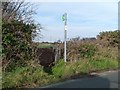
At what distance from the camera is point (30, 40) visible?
56.3 feet

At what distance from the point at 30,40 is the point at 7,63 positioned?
2.41 meters

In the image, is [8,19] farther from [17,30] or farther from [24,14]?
[24,14]

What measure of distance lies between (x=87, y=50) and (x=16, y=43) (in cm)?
887

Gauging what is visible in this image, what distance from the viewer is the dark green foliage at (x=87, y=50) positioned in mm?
23672

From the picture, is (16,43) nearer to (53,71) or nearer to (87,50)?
(53,71)

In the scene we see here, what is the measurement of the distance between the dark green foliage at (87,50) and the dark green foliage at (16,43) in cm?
715

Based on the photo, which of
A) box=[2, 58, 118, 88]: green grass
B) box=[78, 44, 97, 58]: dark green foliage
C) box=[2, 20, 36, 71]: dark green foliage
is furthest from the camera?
box=[78, 44, 97, 58]: dark green foliage

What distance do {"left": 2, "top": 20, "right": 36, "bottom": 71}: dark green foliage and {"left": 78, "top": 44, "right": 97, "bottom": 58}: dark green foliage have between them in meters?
7.15

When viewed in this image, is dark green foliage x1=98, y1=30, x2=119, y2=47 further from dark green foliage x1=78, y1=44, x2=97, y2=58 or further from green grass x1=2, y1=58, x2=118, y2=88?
green grass x1=2, y1=58, x2=118, y2=88

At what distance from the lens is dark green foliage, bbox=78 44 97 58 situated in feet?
77.7

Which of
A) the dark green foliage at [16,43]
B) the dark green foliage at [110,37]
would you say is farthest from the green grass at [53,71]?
the dark green foliage at [110,37]

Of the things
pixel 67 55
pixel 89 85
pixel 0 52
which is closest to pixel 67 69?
pixel 67 55

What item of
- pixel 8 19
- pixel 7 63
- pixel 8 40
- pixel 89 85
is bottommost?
pixel 89 85

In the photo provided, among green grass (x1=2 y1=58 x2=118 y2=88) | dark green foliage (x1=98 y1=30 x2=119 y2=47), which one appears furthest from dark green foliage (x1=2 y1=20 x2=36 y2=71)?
dark green foliage (x1=98 y1=30 x2=119 y2=47)
